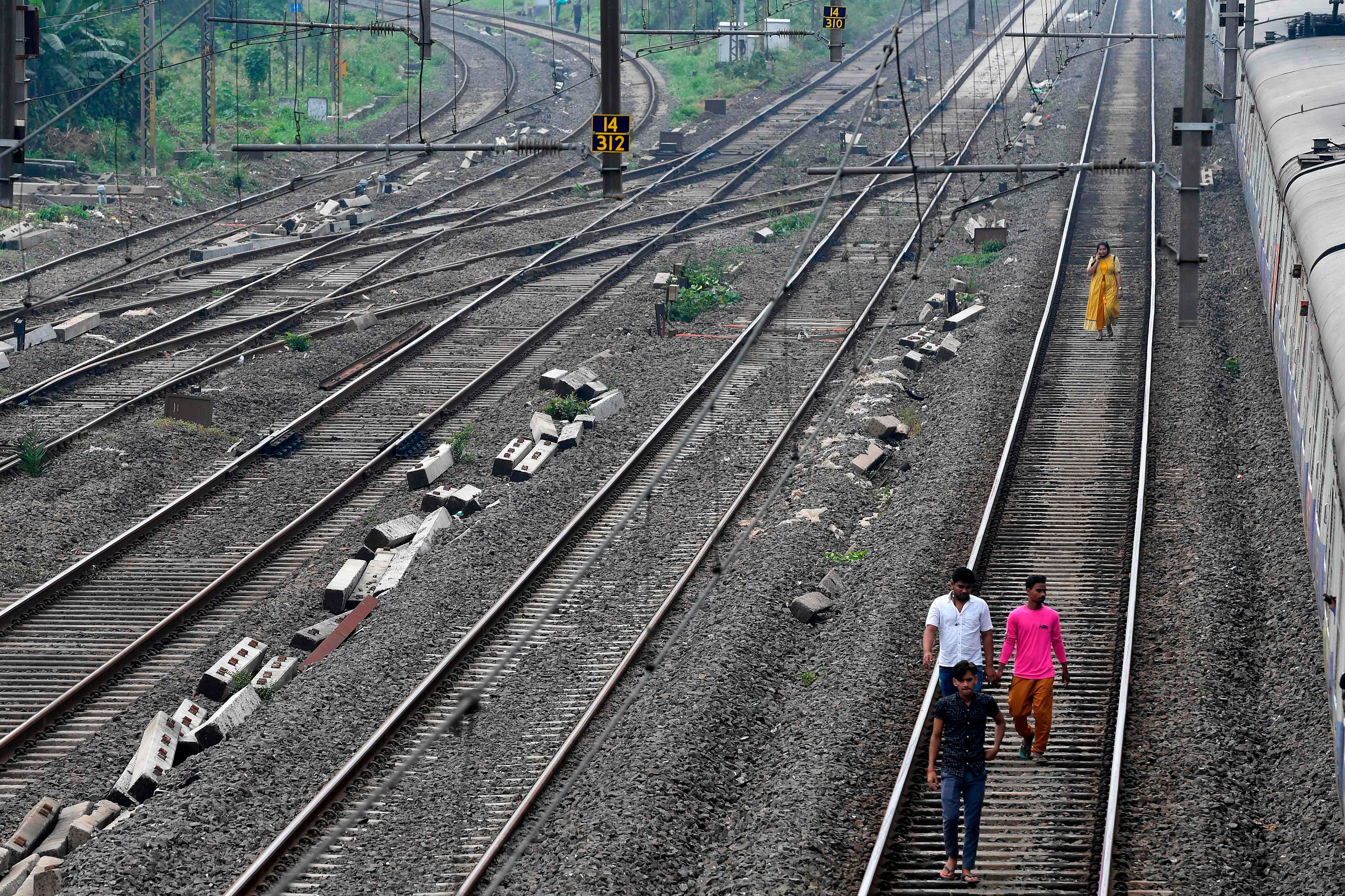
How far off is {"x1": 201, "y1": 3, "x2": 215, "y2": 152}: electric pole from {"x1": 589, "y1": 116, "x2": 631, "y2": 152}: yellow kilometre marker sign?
22838mm

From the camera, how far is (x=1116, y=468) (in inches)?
666

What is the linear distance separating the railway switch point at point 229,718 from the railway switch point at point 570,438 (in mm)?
6587

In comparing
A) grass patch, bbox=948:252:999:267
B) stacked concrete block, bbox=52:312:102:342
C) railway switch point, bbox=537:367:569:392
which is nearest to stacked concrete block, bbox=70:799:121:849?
railway switch point, bbox=537:367:569:392

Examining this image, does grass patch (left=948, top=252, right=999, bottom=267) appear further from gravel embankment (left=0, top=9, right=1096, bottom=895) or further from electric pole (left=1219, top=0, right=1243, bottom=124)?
electric pole (left=1219, top=0, right=1243, bottom=124)

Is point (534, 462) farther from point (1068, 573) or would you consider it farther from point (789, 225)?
point (789, 225)

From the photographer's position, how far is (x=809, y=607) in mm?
13961

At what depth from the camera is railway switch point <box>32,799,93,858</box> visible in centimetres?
1113

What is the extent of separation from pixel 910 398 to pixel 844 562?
5.52 meters

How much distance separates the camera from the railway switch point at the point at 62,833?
1113cm

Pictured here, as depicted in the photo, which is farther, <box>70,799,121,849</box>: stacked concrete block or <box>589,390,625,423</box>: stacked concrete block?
<box>589,390,625,423</box>: stacked concrete block

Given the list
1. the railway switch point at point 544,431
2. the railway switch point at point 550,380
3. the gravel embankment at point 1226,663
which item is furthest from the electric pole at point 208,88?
the gravel embankment at point 1226,663

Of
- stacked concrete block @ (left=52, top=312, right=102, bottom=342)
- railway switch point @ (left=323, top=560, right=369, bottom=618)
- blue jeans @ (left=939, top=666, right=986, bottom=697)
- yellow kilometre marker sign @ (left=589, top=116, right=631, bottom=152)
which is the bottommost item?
railway switch point @ (left=323, top=560, right=369, bottom=618)

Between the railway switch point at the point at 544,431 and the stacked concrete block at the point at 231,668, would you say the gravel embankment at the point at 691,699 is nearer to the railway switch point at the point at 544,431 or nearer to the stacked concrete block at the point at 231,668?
the stacked concrete block at the point at 231,668

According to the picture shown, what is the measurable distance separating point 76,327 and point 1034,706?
18049 millimetres
